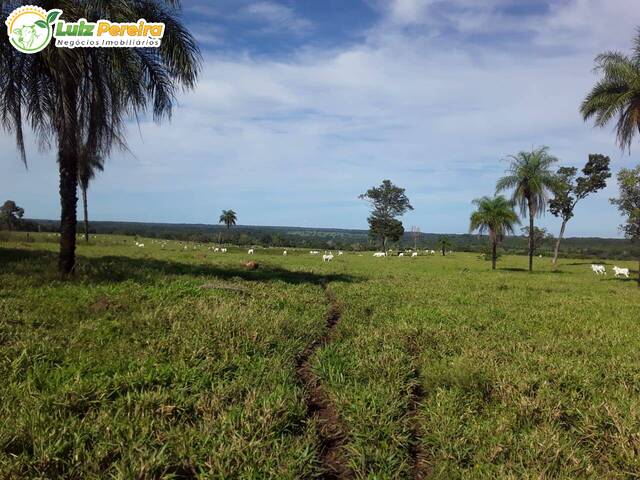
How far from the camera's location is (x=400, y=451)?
406 cm

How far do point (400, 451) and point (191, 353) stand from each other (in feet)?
11.1

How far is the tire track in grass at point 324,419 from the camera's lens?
12.8 feet

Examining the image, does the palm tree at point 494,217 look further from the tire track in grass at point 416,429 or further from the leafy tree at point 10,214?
the leafy tree at point 10,214

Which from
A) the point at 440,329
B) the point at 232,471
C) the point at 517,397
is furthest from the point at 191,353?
the point at 440,329

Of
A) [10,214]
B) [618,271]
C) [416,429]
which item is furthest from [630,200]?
[10,214]

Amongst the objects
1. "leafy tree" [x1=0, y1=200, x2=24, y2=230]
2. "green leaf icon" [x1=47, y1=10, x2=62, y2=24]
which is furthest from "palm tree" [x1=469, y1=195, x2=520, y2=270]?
"leafy tree" [x1=0, y1=200, x2=24, y2=230]

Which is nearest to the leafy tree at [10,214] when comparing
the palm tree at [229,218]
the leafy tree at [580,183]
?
the palm tree at [229,218]

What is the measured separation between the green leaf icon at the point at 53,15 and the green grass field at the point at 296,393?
6395 millimetres

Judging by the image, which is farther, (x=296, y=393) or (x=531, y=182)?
(x=531, y=182)

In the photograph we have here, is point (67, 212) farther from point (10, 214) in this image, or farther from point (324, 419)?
point (10, 214)

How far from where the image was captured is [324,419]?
4.73 m

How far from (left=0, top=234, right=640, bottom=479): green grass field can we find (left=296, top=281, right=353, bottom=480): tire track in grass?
0.07ft

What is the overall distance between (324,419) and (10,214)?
8470 cm

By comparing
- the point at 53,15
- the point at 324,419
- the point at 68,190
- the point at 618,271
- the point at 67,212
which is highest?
the point at 53,15
